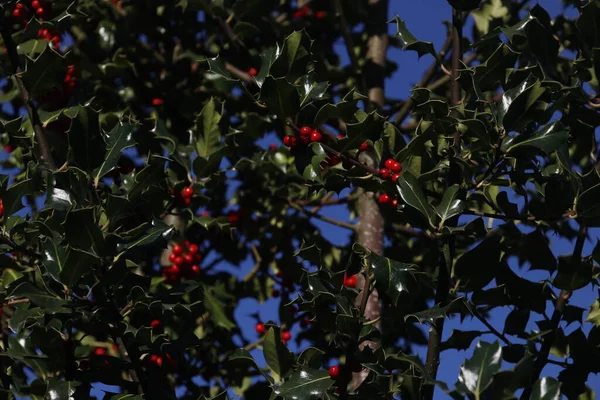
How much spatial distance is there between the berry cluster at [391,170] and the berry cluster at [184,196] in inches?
37.8

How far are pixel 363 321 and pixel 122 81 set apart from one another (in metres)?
2.41

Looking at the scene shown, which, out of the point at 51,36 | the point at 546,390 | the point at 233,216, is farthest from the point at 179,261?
the point at 546,390

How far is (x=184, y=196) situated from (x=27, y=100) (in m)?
0.72

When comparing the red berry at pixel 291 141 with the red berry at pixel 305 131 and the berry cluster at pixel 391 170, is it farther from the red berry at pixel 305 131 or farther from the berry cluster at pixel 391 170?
the berry cluster at pixel 391 170

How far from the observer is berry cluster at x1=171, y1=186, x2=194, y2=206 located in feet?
10.7

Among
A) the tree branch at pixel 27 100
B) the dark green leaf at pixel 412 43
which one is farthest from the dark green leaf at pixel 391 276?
the tree branch at pixel 27 100

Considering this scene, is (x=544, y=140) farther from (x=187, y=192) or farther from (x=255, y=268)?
(x=255, y=268)

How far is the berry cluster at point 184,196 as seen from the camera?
325 cm

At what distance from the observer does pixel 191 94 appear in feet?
13.9

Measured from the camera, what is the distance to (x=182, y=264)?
3795 mm

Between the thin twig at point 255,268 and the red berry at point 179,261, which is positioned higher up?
the thin twig at point 255,268

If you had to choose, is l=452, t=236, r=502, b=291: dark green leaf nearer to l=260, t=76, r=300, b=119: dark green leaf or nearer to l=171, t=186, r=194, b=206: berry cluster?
l=260, t=76, r=300, b=119: dark green leaf

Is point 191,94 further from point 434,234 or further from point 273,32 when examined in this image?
point 434,234

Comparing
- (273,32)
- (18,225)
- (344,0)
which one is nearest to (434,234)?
(18,225)
